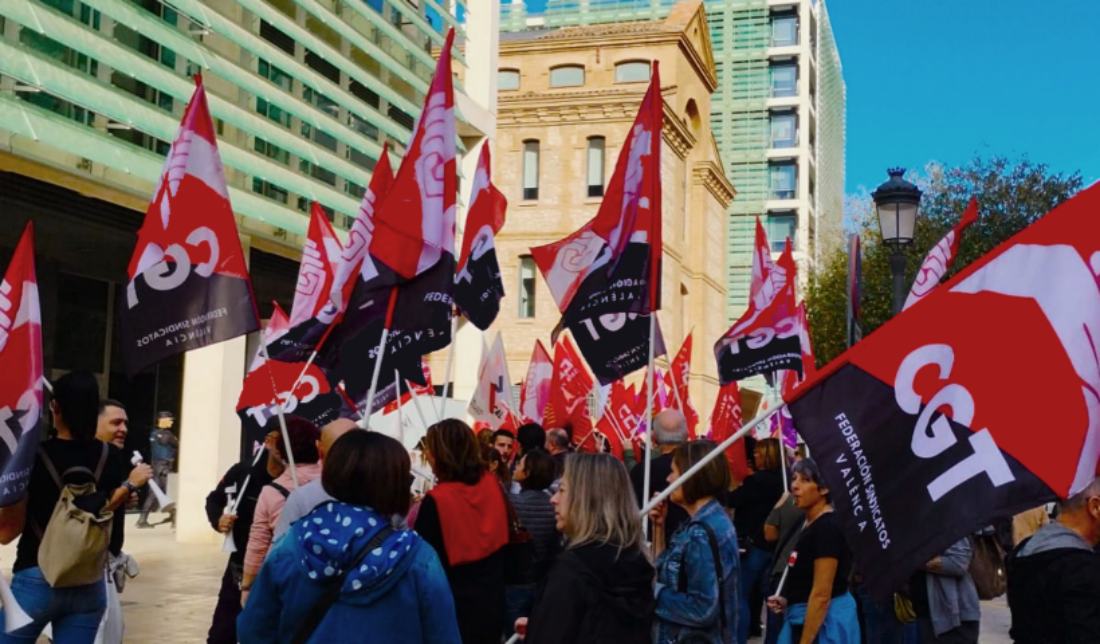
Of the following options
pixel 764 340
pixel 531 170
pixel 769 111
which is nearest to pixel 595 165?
pixel 531 170

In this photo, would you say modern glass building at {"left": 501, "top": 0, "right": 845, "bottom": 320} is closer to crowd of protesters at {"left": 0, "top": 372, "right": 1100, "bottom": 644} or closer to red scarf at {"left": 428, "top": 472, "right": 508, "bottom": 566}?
crowd of protesters at {"left": 0, "top": 372, "right": 1100, "bottom": 644}

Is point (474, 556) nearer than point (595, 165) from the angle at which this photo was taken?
Yes

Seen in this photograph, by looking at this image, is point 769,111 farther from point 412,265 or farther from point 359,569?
point 359,569

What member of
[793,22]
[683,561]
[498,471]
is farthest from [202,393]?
[793,22]

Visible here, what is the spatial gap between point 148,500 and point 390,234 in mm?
15586

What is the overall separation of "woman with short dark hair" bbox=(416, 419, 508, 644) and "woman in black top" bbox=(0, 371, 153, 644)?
128 cm

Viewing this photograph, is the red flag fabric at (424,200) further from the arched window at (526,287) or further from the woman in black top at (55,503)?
the arched window at (526,287)

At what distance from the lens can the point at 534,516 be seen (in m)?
7.04

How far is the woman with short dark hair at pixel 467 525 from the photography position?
234 inches

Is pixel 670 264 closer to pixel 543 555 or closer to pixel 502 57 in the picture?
pixel 502 57

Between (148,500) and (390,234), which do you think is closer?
→ (390,234)

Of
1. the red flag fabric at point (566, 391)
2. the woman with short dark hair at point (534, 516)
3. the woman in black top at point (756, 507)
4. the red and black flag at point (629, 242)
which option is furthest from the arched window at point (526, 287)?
the woman with short dark hair at point (534, 516)

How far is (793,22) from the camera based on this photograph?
75000 millimetres

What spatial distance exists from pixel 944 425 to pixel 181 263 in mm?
4687
